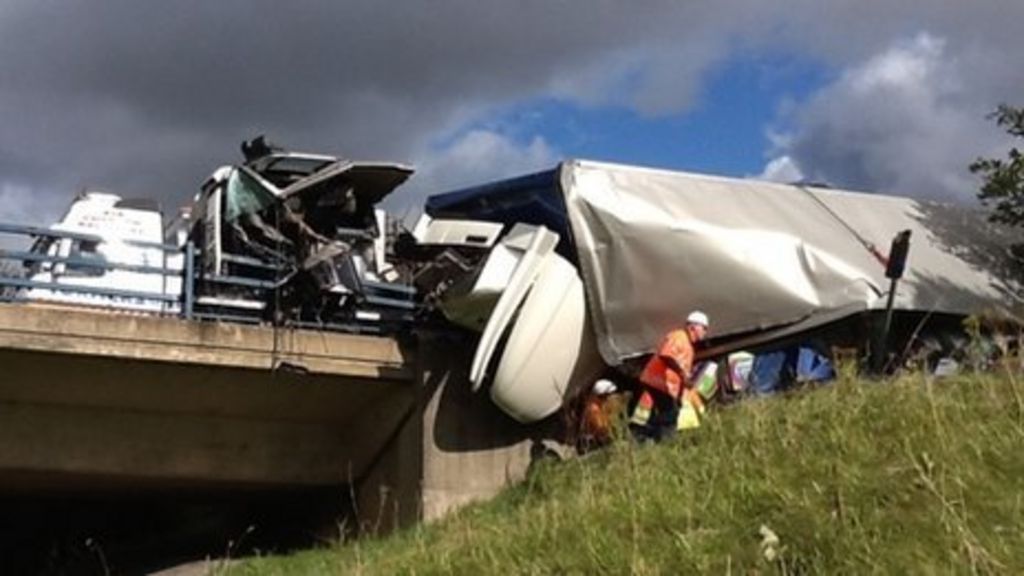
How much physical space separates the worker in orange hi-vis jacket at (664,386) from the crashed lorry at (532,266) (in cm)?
105

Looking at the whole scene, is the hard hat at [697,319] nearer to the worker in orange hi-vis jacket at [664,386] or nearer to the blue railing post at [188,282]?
the worker in orange hi-vis jacket at [664,386]

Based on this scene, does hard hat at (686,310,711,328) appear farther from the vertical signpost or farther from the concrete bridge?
the concrete bridge

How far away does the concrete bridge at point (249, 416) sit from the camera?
13.1m

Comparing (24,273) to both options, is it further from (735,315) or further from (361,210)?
(735,315)

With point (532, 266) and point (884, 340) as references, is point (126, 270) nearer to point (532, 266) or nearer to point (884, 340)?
point (532, 266)

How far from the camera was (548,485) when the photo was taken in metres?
11.2

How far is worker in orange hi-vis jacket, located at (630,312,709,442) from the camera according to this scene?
12031 millimetres

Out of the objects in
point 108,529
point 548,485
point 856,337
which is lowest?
point 108,529

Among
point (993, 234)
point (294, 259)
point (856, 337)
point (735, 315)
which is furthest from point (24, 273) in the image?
point (993, 234)

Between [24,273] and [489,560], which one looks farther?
[24,273]

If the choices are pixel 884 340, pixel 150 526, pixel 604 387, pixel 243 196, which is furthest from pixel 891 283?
pixel 150 526

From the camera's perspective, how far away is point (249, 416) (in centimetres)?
1450

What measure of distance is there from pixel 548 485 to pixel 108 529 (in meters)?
7.17

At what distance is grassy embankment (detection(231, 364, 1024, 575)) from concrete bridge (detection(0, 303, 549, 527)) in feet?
19.0
